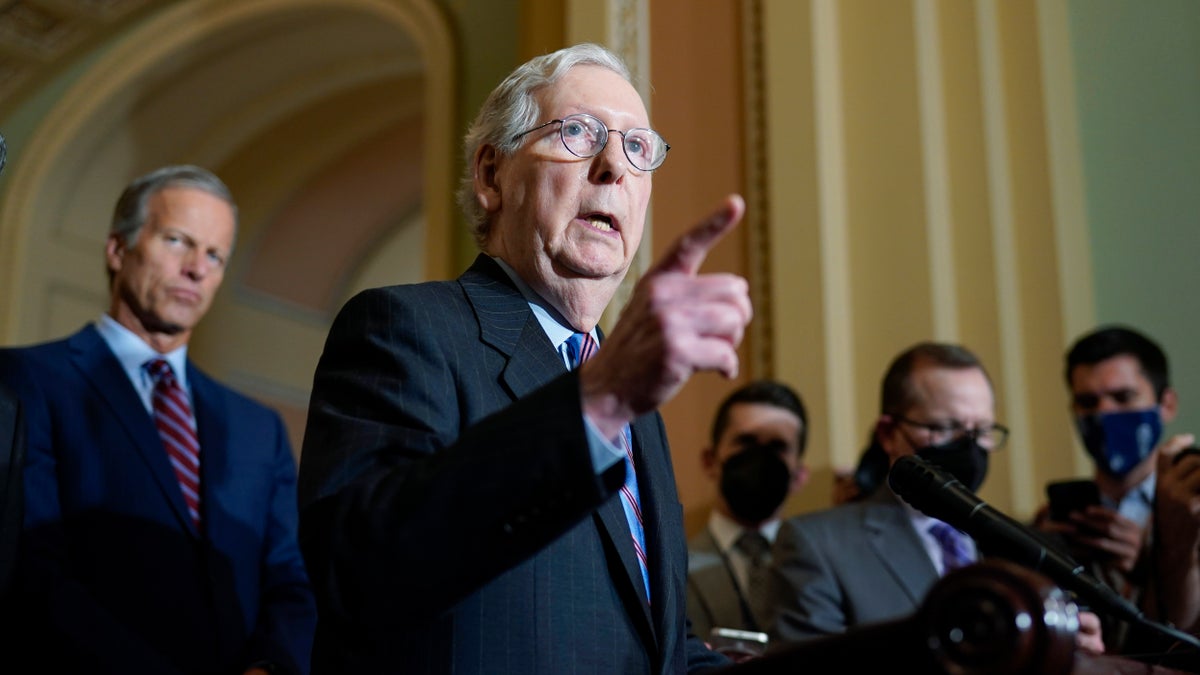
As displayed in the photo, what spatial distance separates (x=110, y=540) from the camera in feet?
8.61

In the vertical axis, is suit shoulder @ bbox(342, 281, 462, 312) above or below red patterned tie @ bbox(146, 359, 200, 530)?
above

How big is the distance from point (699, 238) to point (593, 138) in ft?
2.19

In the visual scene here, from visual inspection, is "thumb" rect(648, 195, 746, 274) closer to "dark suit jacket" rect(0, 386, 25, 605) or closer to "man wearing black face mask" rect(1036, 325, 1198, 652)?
"dark suit jacket" rect(0, 386, 25, 605)

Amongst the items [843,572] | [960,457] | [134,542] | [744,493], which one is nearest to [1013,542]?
[960,457]

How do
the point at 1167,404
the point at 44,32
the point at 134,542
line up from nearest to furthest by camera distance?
the point at 134,542
the point at 1167,404
the point at 44,32

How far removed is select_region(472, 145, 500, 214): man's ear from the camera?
192 centimetres

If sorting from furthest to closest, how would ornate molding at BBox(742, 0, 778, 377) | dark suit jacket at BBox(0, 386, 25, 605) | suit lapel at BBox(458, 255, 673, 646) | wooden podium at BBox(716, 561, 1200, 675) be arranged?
1. ornate molding at BBox(742, 0, 778, 377)
2. dark suit jacket at BBox(0, 386, 25, 605)
3. suit lapel at BBox(458, 255, 673, 646)
4. wooden podium at BBox(716, 561, 1200, 675)

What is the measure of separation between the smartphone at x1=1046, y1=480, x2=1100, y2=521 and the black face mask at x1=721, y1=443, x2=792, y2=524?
793 mm

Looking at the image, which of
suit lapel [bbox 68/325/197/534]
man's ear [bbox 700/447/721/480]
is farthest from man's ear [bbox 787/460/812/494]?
suit lapel [bbox 68/325/197/534]

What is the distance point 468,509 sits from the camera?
4.15 feet

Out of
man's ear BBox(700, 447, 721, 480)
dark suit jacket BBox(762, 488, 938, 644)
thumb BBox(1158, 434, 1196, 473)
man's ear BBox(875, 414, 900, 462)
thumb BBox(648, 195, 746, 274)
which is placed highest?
thumb BBox(648, 195, 746, 274)

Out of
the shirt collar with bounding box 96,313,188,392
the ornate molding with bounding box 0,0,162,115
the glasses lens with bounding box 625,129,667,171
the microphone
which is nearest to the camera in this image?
the microphone

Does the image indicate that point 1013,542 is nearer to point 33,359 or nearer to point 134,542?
point 134,542

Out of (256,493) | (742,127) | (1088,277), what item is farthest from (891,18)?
(256,493)
